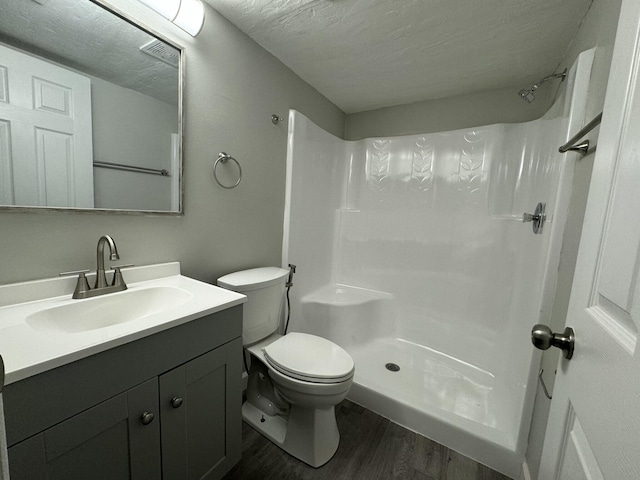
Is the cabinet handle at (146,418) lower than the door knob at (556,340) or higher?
lower

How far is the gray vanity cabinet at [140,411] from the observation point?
0.60m

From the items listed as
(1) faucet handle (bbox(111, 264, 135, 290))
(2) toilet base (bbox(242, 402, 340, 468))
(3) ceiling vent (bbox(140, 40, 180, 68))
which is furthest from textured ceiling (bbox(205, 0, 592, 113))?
(2) toilet base (bbox(242, 402, 340, 468))

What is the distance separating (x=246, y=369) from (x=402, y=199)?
175 centimetres

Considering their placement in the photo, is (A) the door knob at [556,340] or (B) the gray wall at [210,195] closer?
(A) the door knob at [556,340]

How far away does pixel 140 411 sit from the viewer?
786mm

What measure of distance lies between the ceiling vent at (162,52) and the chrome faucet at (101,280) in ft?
2.61

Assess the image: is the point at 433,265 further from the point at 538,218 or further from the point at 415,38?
the point at 415,38

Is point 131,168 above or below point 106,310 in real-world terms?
above

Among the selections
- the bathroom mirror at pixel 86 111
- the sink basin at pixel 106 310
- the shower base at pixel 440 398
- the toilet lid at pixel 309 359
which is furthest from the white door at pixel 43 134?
the shower base at pixel 440 398

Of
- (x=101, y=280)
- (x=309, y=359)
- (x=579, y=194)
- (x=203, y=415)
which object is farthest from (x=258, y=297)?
(x=579, y=194)

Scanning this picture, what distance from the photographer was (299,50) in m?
1.58

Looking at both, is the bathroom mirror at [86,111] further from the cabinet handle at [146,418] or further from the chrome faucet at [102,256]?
the cabinet handle at [146,418]

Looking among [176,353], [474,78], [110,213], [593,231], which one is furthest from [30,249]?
[474,78]

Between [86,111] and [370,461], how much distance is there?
6.32 ft
